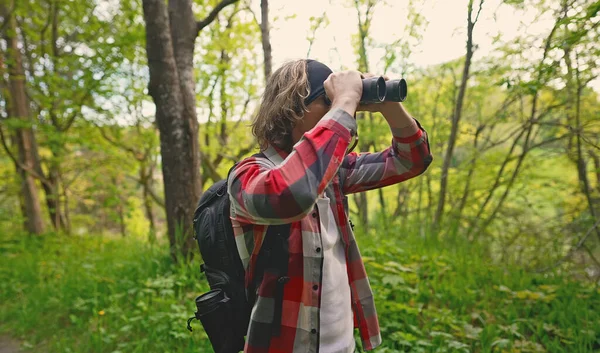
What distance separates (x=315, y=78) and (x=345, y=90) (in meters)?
0.16

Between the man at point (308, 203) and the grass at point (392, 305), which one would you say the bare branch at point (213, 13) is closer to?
the grass at point (392, 305)

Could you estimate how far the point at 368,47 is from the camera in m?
6.21

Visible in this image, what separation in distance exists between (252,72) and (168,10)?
5631mm

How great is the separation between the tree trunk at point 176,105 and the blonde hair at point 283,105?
8.23 feet

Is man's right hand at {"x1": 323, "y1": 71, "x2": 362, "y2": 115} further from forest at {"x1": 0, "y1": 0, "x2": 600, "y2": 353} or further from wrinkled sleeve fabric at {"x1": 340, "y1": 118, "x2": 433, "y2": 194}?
forest at {"x1": 0, "y1": 0, "x2": 600, "y2": 353}

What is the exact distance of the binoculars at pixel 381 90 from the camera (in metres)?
1.10

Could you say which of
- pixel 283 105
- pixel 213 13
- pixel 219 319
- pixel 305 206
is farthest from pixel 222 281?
pixel 213 13

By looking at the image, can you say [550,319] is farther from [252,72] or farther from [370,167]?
[252,72]

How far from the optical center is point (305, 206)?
924 millimetres

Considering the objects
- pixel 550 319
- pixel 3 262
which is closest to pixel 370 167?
pixel 550 319

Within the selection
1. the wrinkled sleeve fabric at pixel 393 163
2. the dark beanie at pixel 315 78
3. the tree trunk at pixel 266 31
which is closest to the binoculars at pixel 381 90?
the dark beanie at pixel 315 78

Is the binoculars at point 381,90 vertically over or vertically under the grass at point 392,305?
over

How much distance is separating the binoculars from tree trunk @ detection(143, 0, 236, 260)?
2.70 meters

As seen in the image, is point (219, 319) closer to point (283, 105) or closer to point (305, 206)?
point (305, 206)
